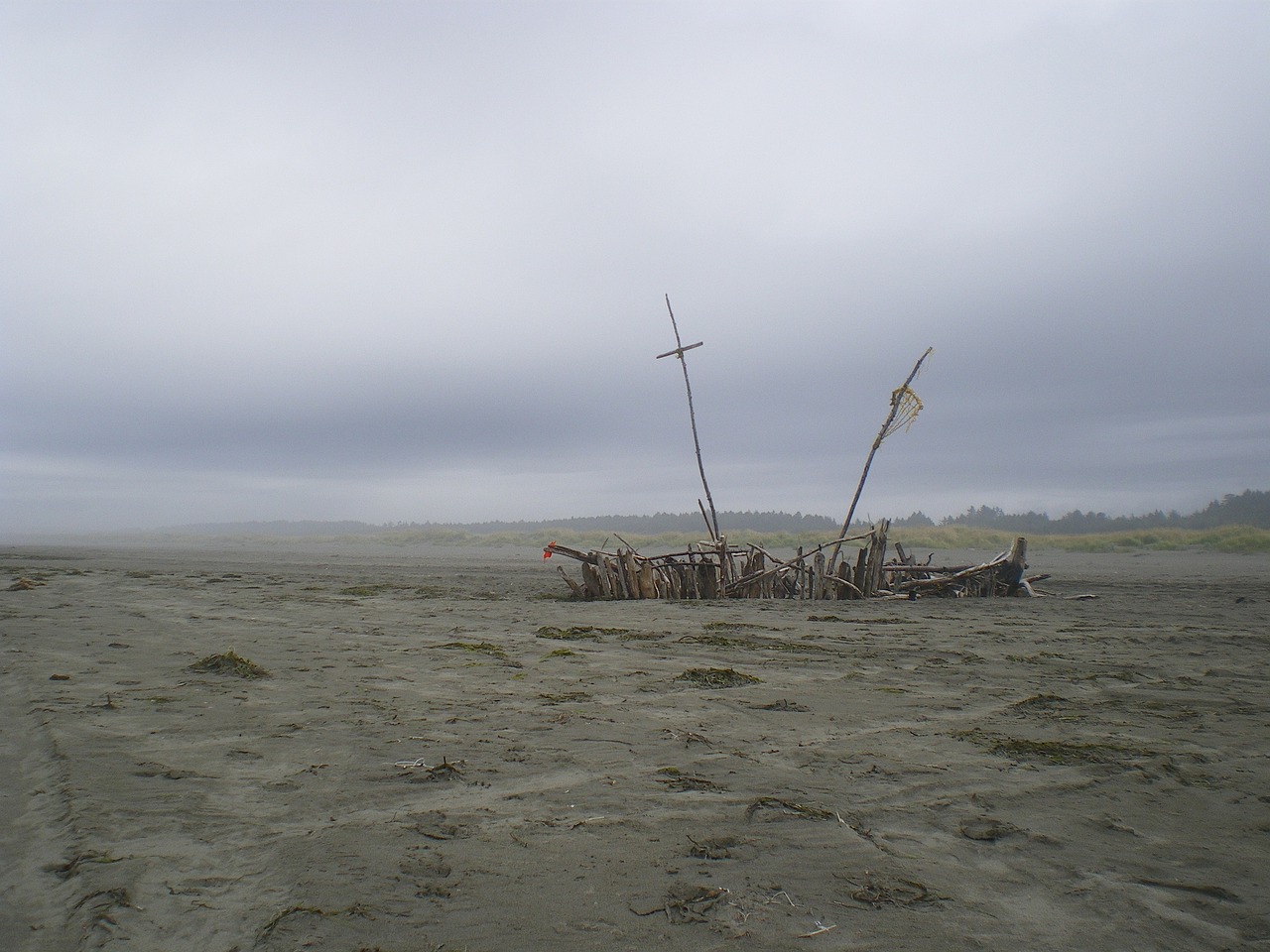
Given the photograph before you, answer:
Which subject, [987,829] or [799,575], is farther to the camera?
[799,575]

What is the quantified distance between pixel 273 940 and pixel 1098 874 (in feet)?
9.89

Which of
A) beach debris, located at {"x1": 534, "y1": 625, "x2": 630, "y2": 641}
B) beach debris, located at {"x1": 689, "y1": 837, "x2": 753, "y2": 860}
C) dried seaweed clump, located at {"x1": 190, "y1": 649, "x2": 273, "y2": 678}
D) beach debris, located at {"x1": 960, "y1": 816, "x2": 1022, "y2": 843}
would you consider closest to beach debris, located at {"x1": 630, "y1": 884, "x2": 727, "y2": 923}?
beach debris, located at {"x1": 689, "y1": 837, "x2": 753, "y2": 860}

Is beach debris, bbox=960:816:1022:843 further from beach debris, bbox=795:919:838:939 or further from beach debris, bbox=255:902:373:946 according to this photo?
beach debris, bbox=255:902:373:946

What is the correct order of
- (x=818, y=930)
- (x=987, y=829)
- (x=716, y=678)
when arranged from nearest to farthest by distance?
(x=818, y=930), (x=987, y=829), (x=716, y=678)

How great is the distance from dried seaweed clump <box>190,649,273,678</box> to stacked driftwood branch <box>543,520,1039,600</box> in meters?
8.45

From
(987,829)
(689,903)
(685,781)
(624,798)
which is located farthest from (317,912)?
(987,829)

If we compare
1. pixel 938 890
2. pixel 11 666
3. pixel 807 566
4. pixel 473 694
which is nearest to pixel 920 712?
pixel 938 890

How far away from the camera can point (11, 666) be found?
589cm

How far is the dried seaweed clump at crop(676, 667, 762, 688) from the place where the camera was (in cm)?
595

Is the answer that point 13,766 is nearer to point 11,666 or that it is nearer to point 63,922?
point 63,922

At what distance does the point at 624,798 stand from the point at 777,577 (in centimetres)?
1190

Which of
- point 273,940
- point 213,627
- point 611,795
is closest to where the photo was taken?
point 273,940

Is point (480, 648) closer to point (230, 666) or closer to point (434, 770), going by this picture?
point (230, 666)

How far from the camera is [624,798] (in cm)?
345
